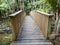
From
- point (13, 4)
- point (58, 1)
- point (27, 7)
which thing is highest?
point (58, 1)

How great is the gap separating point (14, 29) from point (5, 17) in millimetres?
12039

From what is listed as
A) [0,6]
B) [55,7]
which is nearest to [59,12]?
[55,7]

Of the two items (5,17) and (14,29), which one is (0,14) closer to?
(5,17)

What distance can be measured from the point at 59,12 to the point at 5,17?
10.4 m

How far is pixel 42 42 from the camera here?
569cm

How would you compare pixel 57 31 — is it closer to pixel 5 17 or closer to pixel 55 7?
pixel 55 7

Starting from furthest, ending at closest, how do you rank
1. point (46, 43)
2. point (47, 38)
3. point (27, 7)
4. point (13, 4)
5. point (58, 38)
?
1. point (27, 7)
2. point (13, 4)
3. point (58, 38)
4. point (47, 38)
5. point (46, 43)

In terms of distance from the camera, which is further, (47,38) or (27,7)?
(27,7)

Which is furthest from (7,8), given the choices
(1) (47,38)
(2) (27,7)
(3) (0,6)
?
(2) (27,7)

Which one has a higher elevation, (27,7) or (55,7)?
(55,7)

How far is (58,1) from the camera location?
7.77 m

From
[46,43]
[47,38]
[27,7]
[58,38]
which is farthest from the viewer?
[27,7]

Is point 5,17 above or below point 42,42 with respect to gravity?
below

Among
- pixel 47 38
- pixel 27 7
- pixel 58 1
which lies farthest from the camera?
pixel 27 7
